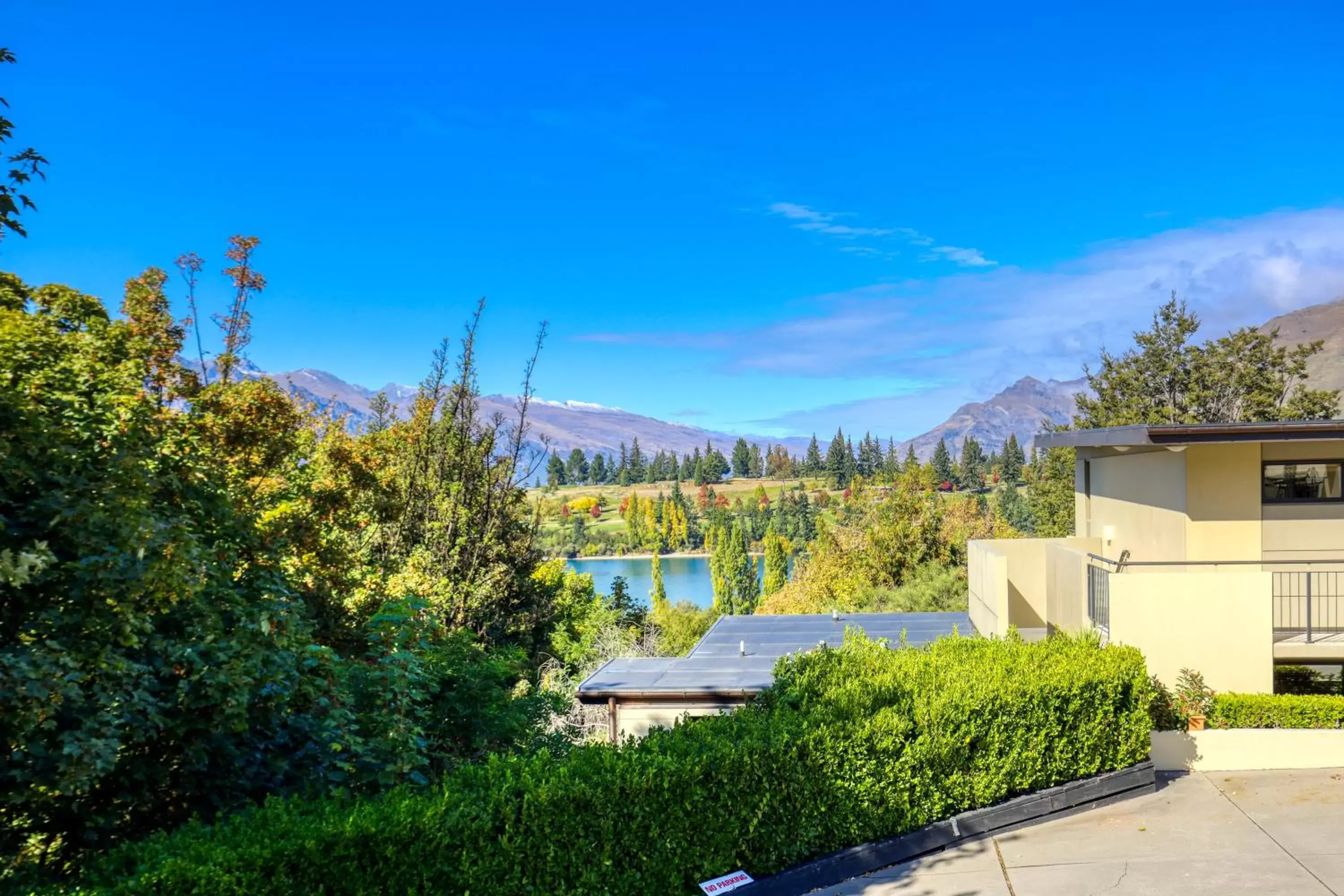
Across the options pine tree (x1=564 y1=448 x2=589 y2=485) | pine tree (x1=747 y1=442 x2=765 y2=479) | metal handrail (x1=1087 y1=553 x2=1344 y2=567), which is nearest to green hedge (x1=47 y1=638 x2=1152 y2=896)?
metal handrail (x1=1087 y1=553 x2=1344 y2=567)

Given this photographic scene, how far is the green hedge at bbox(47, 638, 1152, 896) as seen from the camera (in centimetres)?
422

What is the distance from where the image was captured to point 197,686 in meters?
4.84

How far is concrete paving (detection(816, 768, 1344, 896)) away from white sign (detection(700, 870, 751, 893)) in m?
0.76

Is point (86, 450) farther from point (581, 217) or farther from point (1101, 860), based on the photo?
point (581, 217)

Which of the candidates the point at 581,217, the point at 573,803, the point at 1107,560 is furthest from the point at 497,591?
the point at 581,217

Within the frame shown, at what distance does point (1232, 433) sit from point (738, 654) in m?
7.84

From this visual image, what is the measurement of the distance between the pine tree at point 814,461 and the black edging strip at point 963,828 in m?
107

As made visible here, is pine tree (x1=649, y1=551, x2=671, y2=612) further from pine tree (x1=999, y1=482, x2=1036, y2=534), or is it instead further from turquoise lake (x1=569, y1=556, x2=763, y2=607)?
pine tree (x1=999, y1=482, x2=1036, y2=534)

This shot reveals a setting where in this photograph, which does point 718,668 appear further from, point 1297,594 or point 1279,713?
point 1297,594

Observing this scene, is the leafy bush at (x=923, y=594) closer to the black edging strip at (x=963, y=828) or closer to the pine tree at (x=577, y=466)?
the black edging strip at (x=963, y=828)

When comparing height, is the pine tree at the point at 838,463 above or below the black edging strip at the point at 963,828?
above

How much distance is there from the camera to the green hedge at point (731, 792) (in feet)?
13.8

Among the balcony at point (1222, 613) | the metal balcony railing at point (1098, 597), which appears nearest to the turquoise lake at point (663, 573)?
the metal balcony railing at point (1098, 597)

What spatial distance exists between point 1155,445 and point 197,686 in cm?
989
